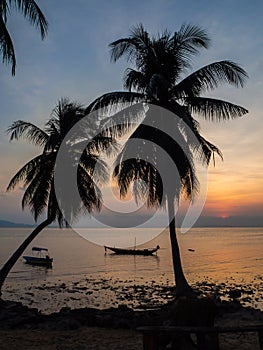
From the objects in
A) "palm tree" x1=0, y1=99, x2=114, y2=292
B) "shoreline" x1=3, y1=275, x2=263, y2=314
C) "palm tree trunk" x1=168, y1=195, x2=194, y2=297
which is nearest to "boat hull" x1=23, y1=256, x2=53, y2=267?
"shoreline" x1=3, y1=275, x2=263, y2=314

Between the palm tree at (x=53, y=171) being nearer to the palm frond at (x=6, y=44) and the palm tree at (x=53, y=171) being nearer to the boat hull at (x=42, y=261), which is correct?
the palm frond at (x=6, y=44)

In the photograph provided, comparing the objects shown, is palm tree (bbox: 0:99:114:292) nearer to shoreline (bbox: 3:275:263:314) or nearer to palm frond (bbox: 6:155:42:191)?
palm frond (bbox: 6:155:42:191)

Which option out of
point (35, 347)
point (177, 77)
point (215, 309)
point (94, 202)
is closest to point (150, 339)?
point (215, 309)

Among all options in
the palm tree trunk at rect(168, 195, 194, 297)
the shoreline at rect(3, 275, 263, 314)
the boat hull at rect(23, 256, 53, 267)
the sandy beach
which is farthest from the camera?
the boat hull at rect(23, 256, 53, 267)

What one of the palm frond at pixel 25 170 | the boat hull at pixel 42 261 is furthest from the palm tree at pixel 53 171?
the boat hull at pixel 42 261

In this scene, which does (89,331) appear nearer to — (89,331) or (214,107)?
(89,331)

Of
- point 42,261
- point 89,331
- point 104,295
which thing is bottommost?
point 104,295

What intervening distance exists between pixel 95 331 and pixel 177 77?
1005 centimetres

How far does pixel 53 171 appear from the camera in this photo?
58.4 ft

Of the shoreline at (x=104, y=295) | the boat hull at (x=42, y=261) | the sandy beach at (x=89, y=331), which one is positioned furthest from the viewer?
the boat hull at (x=42, y=261)

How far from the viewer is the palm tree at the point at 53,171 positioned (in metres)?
17.9

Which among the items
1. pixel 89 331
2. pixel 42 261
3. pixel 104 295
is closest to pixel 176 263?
pixel 89 331

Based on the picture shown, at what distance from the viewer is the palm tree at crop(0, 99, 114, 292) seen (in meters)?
17.9

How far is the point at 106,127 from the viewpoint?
1570 cm
